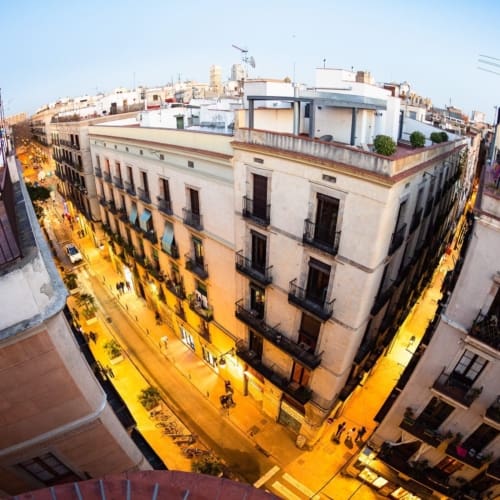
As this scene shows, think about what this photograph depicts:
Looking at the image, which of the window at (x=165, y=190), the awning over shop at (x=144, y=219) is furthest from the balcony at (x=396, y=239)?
the awning over shop at (x=144, y=219)

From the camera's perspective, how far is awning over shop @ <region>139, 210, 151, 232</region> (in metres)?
25.1

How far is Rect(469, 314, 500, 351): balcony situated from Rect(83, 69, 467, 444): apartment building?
3951mm

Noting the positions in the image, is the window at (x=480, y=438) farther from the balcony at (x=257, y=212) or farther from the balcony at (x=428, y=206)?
the balcony at (x=257, y=212)

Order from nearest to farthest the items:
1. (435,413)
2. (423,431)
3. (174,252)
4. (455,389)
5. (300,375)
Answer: (455,389) < (435,413) < (423,431) < (300,375) < (174,252)

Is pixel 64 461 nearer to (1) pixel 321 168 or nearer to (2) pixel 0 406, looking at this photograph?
(2) pixel 0 406

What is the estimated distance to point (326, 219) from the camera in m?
13.8

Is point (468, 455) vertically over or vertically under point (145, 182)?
under

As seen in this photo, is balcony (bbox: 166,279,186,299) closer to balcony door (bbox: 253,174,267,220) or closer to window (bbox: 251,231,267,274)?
window (bbox: 251,231,267,274)

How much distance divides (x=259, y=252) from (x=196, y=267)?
261 inches

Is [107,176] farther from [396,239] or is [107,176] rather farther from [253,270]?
[396,239]

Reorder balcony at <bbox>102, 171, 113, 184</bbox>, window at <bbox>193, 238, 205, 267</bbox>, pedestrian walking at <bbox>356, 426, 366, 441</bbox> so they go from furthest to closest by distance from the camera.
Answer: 1. balcony at <bbox>102, 171, 113, 184</bbox>
2. window at <bbox>193, 238, 205, 267</bbox>
3. pedestrian walking at <bbox>356, 426, 366, 441</bbox>

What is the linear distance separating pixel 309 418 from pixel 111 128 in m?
27.3

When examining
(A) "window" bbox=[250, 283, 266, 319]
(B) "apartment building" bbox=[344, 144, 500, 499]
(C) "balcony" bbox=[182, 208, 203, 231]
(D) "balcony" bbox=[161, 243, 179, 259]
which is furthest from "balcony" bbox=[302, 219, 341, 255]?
(D) "balcony" bbox=[161, 243, 179, 259]

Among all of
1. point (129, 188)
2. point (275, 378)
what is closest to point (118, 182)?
point (129, 188)
